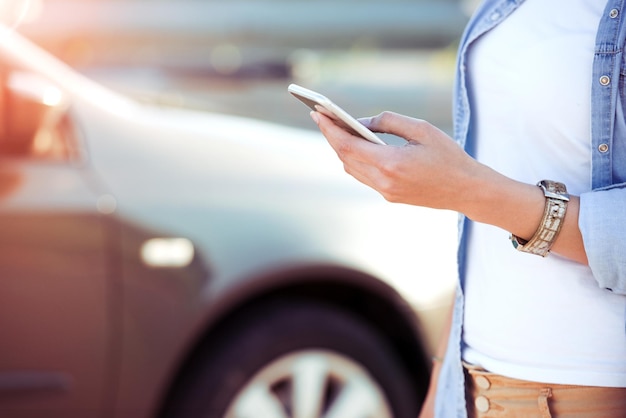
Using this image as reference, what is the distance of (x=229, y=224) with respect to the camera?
2.90 meters

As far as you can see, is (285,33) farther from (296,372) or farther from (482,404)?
(482,404)

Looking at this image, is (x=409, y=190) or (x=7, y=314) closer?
(x=409, y=190)

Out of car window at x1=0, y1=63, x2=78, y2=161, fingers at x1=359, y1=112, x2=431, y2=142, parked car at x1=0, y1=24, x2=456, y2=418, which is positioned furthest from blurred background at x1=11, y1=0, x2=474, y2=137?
fingers at x1=359, y1=112, x2=431, y2=142

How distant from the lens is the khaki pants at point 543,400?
146cm

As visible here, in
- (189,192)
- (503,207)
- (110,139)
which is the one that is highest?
(110,139)

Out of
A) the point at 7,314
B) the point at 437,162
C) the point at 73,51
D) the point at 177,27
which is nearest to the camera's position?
the point at 437,162

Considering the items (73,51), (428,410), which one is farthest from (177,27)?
(428,410)

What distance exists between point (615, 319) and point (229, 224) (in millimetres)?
1604

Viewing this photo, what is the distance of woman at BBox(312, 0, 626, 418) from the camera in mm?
1313

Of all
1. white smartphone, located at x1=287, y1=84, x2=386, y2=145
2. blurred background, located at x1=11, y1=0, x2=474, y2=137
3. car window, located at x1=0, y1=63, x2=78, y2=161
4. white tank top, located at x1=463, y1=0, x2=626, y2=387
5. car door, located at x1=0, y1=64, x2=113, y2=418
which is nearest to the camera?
white smartphone, located at x1=287, y1=84, x2=386, y2=145

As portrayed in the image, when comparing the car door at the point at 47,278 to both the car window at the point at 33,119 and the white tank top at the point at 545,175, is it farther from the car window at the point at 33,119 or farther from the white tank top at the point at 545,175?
the white tank top at the point at 545,175

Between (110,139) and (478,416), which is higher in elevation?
(110,139)

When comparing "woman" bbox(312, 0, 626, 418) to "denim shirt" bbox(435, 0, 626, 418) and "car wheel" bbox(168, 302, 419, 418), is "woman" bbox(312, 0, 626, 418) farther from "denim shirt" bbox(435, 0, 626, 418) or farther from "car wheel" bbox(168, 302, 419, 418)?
"car wheel" bbox(168, 302, 419, 418)

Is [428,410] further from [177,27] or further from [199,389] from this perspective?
[177,27]
